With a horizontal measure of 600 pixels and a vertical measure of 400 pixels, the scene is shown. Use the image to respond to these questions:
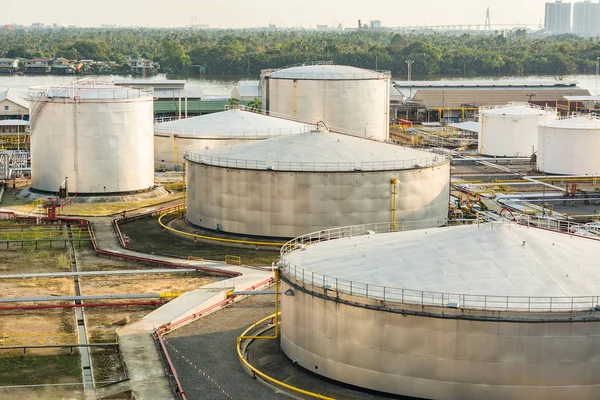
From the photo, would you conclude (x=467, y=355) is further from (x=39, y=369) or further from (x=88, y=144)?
(x=88, y=144)

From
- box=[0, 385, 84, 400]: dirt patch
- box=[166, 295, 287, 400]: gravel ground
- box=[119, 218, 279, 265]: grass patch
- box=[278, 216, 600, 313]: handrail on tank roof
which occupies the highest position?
box=[278, 216, 600, 313]: handrail on tank roof

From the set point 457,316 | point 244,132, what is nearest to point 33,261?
point 457,316

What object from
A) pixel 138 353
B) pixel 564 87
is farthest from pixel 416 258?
pixel 564 87

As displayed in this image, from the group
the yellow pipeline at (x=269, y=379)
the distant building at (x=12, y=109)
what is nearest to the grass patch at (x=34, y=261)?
the yellow pipeline at (x=269, y=379)

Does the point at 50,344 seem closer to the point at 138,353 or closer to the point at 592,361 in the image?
Answer: the point at 138,353

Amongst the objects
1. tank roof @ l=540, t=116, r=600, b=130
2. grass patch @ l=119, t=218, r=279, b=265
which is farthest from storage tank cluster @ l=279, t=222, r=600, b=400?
tank roof @ l=540, t=116, r=600, b=130

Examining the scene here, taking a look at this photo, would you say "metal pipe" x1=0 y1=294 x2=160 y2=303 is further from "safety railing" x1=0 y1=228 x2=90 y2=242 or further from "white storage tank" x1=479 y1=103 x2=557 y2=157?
"white storage tank" x1=479 y1=103 x2=557 y2=157

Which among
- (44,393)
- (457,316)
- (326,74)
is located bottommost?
(44,393)
